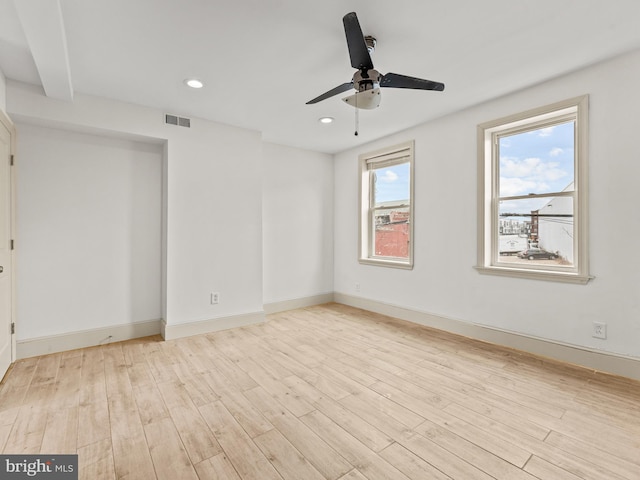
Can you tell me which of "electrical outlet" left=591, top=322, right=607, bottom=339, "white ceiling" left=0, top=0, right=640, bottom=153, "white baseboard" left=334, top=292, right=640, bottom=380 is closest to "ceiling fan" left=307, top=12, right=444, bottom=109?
"white ceiling" left=0, top=0, right=640, bottom=153

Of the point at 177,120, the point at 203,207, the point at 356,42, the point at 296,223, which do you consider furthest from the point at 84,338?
the point at 356,42

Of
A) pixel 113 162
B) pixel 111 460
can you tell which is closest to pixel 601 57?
pixel 111 460

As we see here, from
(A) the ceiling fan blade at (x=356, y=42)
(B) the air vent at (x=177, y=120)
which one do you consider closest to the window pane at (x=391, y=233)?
(A) the ceiling fan blade at (x=356, y=42)

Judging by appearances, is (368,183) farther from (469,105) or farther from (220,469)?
(220,469)

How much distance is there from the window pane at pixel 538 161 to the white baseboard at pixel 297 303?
3184 millimetres

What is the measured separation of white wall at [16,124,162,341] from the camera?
10.0ft

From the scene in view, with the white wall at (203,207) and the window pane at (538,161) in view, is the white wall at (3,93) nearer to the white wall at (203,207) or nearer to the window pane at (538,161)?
the white wall at (203,207)

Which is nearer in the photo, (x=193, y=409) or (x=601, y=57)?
(x=193, y=409)

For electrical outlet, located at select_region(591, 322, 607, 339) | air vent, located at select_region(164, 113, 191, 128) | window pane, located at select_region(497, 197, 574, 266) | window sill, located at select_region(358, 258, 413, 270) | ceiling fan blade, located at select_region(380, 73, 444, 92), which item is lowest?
electrical outlet, located at select_region(591, 322, 607, 339)

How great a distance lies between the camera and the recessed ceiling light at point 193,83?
9.27ft

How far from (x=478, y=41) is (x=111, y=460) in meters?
3.63

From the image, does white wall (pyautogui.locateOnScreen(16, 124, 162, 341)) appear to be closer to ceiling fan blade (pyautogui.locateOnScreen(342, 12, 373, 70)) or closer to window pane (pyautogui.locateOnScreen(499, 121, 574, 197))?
ceiling fan blade (pyautogui.locateOnScreen(342, 12, 373, 70))

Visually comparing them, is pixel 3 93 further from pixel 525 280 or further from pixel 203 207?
pixel 525 280

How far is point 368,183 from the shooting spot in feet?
16.6
